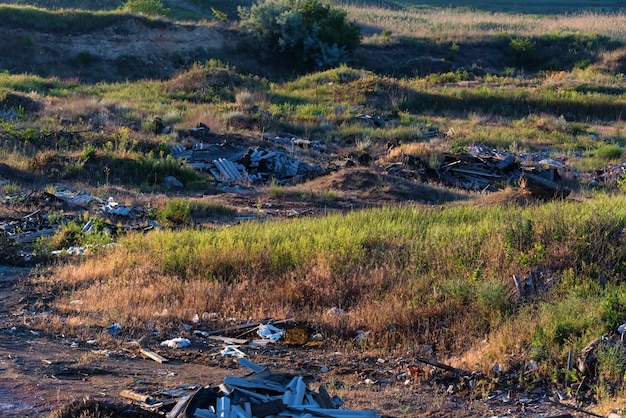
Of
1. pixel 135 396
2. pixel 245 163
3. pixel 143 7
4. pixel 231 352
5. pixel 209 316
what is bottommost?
pixel 245 163

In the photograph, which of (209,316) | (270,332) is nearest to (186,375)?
(270,332)

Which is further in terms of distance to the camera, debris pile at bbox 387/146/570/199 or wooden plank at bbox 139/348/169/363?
debris pile at bbox 387/146/570/199

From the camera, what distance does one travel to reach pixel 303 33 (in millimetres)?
40625

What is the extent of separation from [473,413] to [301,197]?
10.4m

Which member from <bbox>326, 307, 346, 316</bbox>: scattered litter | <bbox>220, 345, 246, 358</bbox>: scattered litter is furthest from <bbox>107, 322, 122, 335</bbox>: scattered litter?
<bbox>326, 307, 346, 316</bbox>: scattered litter

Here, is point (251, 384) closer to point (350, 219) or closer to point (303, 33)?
point (350, 219)

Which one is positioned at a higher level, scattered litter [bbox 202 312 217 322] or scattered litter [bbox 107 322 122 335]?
scattered litter [bbox 107 322 122 335]

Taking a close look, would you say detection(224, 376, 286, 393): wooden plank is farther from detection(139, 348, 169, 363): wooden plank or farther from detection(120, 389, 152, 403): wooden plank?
detection(139, 348, 169, 363): wooden plank

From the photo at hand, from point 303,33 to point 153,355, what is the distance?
3520 centimetres

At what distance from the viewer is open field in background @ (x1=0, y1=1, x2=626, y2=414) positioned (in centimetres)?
786

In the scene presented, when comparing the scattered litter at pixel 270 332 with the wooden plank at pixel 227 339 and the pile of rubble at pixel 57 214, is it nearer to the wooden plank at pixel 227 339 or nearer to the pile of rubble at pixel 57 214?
the wooden plank at pixel 227 339

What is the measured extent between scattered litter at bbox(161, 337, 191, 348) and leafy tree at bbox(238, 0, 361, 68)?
33681 millimetres

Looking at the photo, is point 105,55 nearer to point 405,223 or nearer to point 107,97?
point 107,97

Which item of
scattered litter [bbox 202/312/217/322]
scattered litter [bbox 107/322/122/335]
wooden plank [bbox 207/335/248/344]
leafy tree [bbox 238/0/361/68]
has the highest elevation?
leafy tree [bbox 238/0/361/68]
